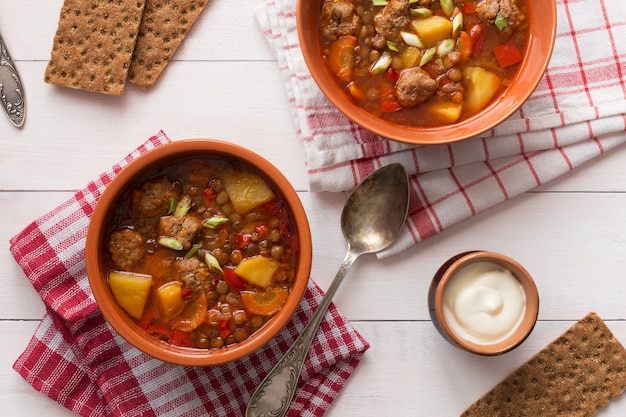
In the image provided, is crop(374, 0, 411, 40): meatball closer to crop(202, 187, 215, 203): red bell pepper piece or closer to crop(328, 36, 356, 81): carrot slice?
crop(328, 36, 356, 81): carrot slice

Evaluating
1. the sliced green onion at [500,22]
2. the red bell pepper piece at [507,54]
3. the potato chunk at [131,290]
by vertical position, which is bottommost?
the potato chunk at [131,290]

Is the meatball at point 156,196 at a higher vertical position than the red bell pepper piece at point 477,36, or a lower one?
lower

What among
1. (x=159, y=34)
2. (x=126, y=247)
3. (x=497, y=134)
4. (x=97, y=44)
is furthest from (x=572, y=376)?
(x=97, y=44)

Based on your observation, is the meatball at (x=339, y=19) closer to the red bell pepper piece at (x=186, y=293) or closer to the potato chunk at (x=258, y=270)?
the potato chunk at (x=258, y=270)

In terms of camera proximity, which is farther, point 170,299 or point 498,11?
point 498,11

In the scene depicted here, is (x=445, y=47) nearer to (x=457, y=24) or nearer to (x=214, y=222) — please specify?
(x=457, y=24)

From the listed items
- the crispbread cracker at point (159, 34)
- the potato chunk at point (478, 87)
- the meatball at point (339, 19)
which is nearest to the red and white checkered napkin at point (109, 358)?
the crispbread cracker at point (159, 34)

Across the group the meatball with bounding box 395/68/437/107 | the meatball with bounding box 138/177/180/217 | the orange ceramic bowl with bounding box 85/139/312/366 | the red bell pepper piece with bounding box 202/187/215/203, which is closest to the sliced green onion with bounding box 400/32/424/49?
the meatball with bounding box 395/68/437/107
